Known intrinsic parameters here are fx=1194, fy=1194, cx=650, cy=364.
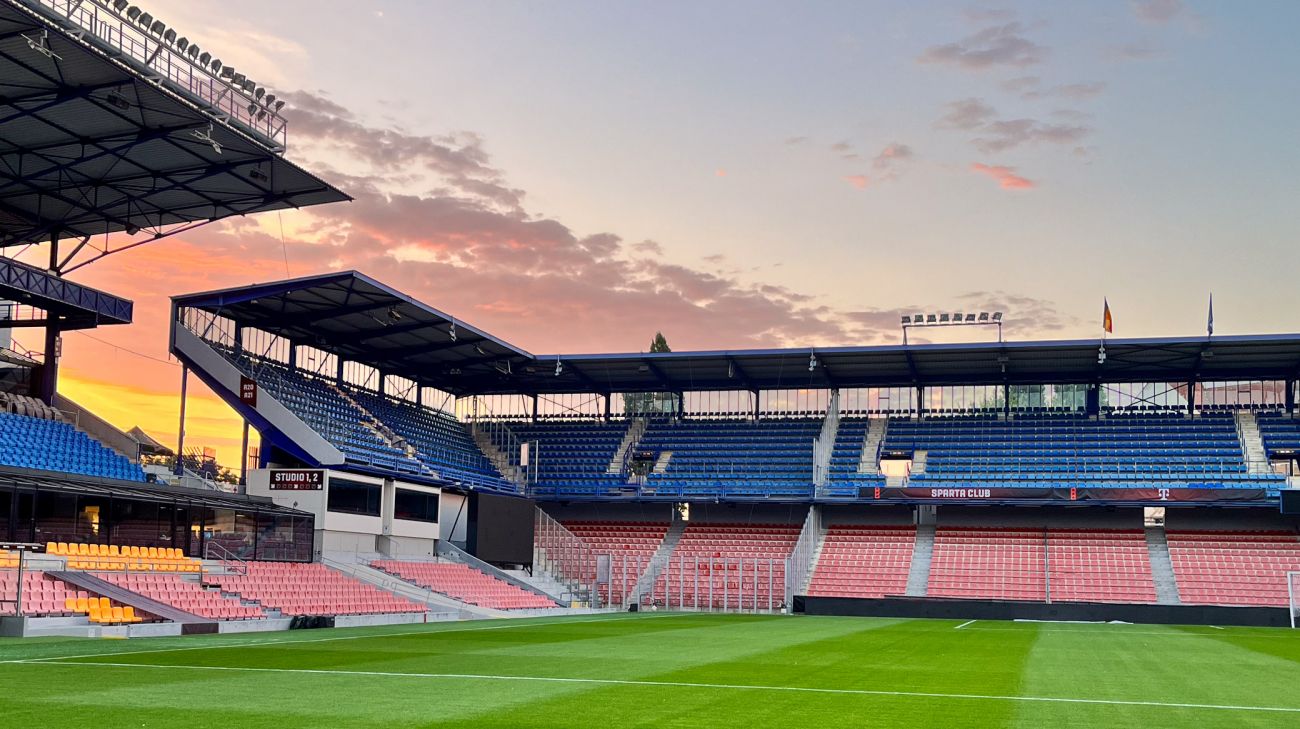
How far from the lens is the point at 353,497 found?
4775 cm

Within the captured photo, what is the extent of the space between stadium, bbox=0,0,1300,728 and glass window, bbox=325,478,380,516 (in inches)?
8.4

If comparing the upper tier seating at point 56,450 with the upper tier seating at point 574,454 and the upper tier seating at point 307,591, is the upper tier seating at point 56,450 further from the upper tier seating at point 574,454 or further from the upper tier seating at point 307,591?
the upper tier seating at point 574,454

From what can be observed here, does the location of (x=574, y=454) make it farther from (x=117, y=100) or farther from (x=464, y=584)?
(x=117, y=100)

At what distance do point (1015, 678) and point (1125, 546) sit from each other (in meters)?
39.5

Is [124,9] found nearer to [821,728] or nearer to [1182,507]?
[821,728]

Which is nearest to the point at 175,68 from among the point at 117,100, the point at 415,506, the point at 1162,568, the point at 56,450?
the point at 117,100

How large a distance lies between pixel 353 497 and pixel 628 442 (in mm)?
22180

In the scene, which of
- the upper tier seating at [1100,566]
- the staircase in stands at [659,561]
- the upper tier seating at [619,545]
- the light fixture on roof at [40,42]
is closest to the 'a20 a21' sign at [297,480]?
the upper tier seating at [619,545]

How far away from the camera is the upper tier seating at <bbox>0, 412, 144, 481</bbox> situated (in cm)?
3672

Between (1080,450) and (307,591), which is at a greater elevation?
(1080,450)

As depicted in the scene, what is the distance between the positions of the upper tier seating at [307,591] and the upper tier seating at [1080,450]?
2846 cm

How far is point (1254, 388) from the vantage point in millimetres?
61906

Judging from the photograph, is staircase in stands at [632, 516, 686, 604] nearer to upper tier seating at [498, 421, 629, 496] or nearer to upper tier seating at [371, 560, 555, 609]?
upper tier seating at [498, 421, 629, 496]

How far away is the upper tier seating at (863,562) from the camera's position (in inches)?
2180
